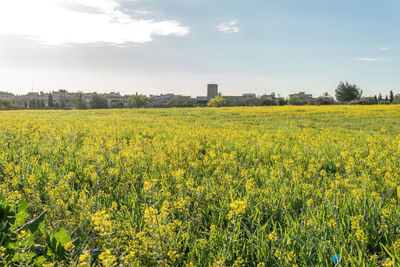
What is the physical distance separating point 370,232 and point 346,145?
5140mm

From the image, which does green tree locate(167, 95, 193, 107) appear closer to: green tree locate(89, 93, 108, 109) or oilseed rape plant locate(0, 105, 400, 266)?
green tree locate(89, 93, 108, 109)

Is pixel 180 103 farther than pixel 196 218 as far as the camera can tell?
Yes

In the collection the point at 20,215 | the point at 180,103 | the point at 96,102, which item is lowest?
the point at 20,215

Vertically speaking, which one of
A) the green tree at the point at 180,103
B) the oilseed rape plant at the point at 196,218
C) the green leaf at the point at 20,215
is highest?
the green tree at the point at 180,103

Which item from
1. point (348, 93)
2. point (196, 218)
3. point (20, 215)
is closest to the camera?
point (20, 215)

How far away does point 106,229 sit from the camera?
1.86m

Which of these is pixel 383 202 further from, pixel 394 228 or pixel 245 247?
pixel 245 247

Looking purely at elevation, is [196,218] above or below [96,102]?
below

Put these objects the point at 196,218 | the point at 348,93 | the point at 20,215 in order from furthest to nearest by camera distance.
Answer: the point at 348,93
the point at 196,218
the point at 20,215

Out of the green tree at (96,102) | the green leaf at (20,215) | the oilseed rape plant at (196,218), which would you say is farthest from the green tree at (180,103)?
the green leaf at (20,215)

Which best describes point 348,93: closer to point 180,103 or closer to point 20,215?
point 180,103

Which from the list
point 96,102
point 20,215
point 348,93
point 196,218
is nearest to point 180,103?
point 96,102

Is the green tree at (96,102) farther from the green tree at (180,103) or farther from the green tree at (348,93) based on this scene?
the green tree at (348,93)

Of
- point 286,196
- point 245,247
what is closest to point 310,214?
point 286,196
